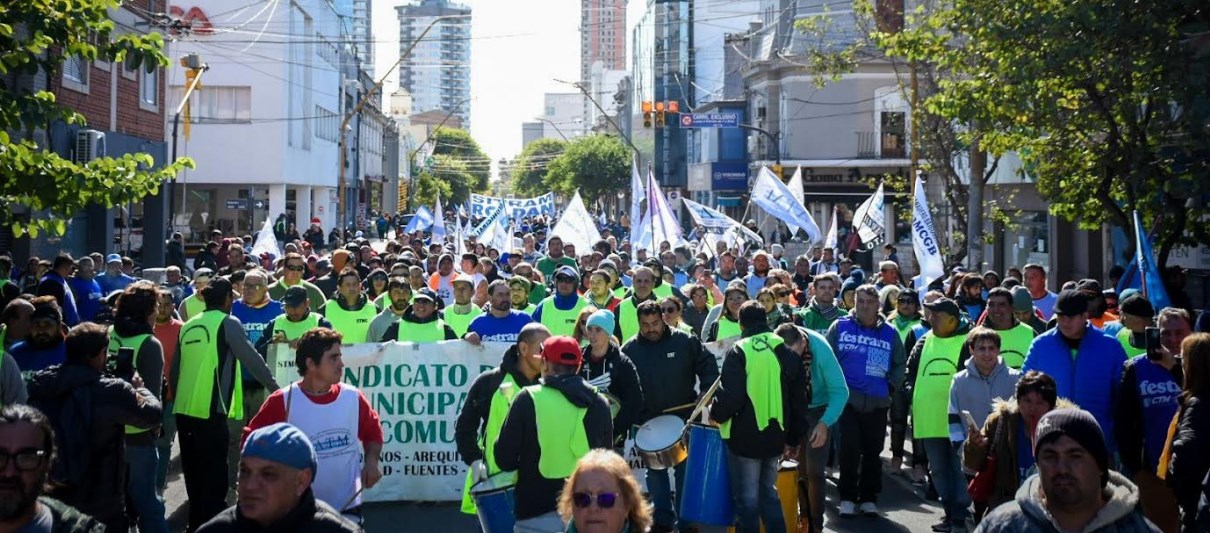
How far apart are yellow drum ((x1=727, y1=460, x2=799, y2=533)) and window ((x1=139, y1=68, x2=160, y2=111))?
851 inches

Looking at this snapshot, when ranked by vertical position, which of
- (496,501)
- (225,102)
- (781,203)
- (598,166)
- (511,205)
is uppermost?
(598,166)

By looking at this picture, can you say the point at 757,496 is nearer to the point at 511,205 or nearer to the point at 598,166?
the point at 511,205

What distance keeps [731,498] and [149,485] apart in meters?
3.42

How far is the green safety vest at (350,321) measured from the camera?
11500 millimetres

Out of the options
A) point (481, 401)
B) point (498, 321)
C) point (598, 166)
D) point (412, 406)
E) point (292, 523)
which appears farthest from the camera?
point (598, 166)

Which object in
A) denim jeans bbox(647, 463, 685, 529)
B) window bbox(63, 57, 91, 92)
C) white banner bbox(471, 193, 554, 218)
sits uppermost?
window bbox(63, 57, 91, 92)

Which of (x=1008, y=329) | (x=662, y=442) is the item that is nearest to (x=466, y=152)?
(x=1008, y=329)

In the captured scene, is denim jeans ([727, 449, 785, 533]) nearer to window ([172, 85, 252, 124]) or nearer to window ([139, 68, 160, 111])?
window ([139, 68, 160, 111])

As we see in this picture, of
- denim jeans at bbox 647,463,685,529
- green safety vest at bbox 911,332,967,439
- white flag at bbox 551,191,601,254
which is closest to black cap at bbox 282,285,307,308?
denim jeans at bbox 647,463,685,529

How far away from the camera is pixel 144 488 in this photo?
8.05 meters

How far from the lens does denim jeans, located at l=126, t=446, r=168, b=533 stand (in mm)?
8008

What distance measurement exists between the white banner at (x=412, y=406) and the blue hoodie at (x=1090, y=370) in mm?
3989

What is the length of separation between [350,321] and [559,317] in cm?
173

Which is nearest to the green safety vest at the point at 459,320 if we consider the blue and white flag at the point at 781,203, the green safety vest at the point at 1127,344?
the green safety vest at the point at 1127,344
